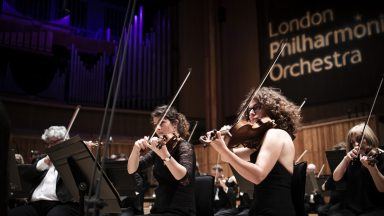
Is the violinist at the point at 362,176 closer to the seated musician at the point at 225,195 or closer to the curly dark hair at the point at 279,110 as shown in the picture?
the curly dark hair at the point at 279,110

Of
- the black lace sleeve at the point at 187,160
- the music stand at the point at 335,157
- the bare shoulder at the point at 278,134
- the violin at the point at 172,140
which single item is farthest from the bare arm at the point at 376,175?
the violin at the point at 172,140

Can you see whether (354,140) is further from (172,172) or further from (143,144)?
(143,144)

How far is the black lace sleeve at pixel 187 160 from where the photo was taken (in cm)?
322

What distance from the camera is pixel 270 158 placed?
7.94ft

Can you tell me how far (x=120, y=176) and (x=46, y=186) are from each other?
27.8 inches

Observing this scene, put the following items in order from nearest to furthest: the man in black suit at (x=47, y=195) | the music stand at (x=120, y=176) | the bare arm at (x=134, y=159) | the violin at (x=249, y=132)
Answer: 1. the violin at (x=249, y=132)
2. the bare arm at (x=134, y=159)
3. the man in black suit at (x=47, y=195)
4. the music stand at (x=120, y=176)

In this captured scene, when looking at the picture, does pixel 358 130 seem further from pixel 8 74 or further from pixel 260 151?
pixel 8 74

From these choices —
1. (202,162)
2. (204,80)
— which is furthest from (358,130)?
(204,80)

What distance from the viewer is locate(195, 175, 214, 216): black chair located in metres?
3.58

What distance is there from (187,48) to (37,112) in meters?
3.75

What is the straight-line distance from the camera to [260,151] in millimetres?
2459

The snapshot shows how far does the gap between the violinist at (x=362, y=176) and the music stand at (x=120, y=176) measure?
195cm

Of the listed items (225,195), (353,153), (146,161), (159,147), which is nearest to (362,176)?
(353,153)

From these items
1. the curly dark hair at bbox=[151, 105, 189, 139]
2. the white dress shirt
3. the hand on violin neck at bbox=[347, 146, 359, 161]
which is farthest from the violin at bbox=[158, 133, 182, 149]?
the hand on violin neck at bbox=[347, 146, 359, 161]
